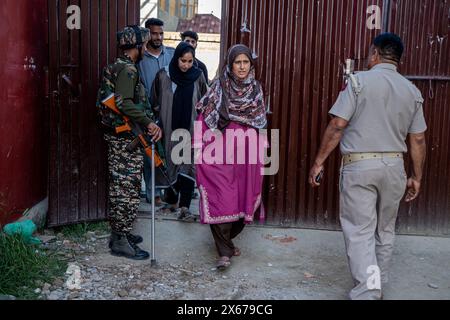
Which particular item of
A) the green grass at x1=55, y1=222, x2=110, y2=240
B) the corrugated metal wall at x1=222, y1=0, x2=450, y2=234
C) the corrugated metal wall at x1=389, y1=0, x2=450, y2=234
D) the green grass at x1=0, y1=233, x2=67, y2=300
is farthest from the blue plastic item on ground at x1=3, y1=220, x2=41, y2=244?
the corrugated metal wall at x1=389, y1=0, x2=450, y2=234

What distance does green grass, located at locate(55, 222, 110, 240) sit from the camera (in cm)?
485

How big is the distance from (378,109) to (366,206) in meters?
0.64

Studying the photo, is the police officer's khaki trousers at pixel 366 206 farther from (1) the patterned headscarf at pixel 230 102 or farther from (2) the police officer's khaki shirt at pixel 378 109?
(1) the patterned headscarf at pixel 230 102

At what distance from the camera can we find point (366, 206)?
3.44 metres

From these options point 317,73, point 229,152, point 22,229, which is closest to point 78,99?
point 22,229

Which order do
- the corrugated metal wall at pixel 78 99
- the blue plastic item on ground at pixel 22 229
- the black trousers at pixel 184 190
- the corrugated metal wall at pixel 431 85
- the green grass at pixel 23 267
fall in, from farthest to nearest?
the black trousers at pixel 184 190 < the corrugated metal wall at pixel 431 85 < the corrugated metal wall at pixel 78 99 < the blue plastic item on ground at pixel 22 229 < the green grass at pixel 23 267

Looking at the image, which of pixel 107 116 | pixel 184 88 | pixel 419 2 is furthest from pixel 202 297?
pixel 419 2

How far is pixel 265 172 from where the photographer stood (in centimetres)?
516

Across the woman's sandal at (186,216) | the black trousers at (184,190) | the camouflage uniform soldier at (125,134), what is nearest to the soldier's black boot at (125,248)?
the camouflage uniform soldier at (125,134)

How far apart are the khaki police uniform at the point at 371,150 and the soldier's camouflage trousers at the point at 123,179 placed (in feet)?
5.69

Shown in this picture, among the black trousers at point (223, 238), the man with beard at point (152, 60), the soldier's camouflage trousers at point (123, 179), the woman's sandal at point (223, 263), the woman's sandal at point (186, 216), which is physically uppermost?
the man with beard at point (152, 60)

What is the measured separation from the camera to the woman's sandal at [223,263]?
4133 mm

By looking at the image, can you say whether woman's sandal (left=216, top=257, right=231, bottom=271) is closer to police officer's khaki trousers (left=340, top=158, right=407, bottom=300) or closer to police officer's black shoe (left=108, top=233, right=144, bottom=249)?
police officer's black shoe (left=108, top=233, right=144, bottom=249)

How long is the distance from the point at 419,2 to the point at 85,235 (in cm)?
385
